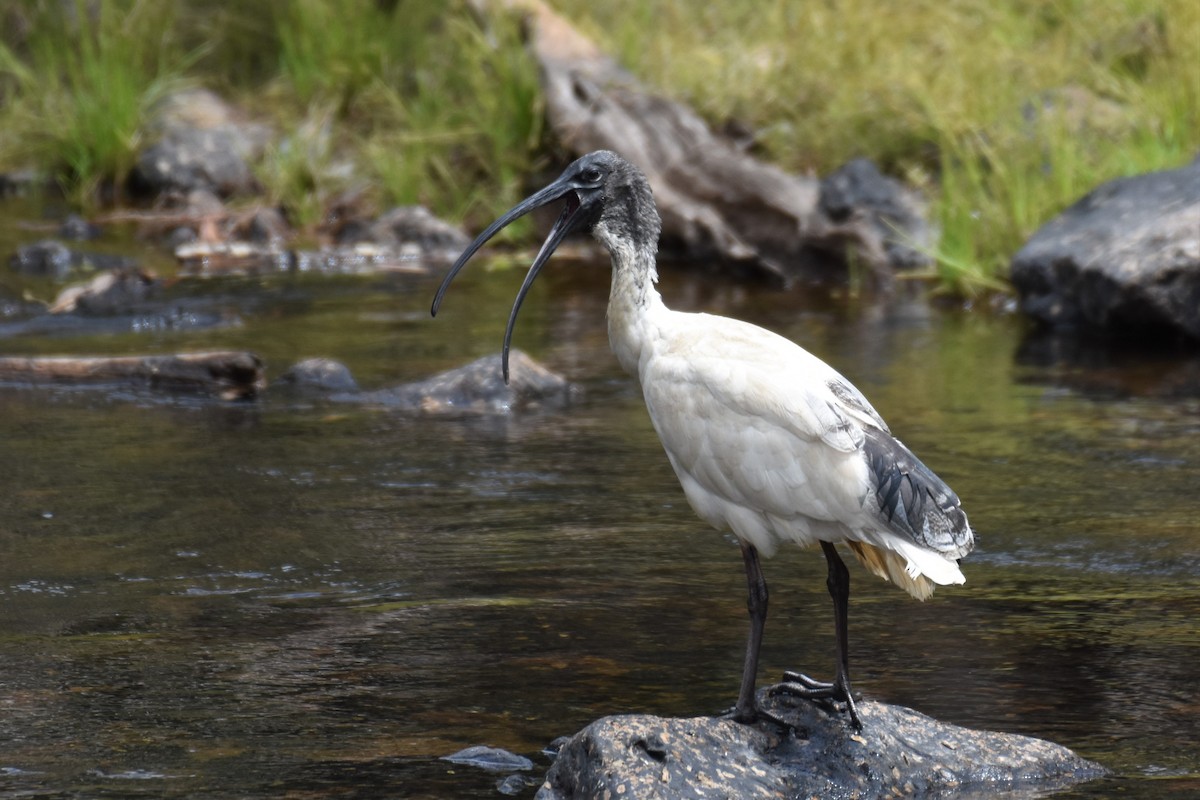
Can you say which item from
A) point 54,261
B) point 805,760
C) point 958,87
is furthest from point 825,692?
point 54,261

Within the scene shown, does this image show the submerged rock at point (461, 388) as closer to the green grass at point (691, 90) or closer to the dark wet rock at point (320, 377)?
the dark wet rock at point (320, 377)

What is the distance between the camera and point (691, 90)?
1482 cm

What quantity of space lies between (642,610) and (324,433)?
3014mm

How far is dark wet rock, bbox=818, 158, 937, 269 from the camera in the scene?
1308 centimetres

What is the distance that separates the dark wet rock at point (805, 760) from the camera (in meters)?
3.98

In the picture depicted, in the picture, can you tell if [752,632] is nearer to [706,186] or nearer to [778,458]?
[778,458]

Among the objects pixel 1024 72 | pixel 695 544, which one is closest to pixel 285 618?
pixel 695 544

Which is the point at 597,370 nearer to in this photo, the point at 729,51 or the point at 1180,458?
the point at 1180,458

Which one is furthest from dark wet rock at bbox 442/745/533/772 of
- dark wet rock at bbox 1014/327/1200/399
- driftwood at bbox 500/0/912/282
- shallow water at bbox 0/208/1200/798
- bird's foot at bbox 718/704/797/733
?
driftwood at bbox 500/0/912/282

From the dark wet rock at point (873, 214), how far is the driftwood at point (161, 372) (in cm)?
540

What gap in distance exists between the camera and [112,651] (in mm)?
5234

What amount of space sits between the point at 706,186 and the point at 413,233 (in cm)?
243

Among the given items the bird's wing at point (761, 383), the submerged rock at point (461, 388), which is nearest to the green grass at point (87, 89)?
the submerged rock at point (461, 388)

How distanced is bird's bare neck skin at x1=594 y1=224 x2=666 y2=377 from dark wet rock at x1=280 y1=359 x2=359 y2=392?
448cm
